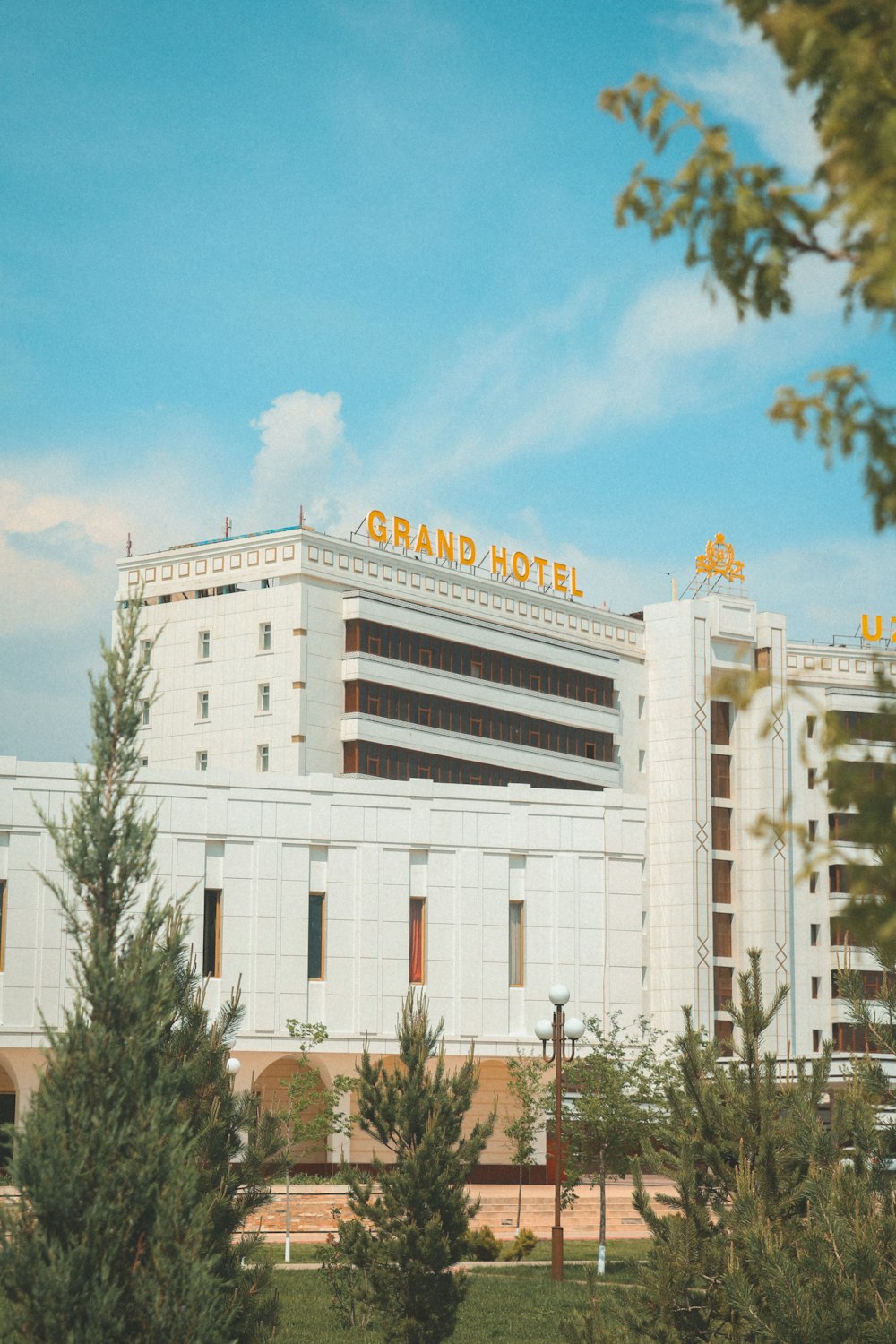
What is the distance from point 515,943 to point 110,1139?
168 ft

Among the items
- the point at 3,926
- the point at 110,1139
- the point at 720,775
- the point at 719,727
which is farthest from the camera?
the point at 719,727

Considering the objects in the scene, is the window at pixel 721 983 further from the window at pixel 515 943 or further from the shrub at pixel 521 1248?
the shrub at pixel 521 1248

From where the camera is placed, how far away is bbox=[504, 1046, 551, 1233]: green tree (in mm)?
54250

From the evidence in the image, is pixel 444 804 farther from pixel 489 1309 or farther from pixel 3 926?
pixel 489 1309

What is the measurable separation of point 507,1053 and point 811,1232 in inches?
1953

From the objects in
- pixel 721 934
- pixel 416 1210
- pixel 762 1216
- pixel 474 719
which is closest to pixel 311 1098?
pixel 474 719

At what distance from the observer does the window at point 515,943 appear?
202 ft

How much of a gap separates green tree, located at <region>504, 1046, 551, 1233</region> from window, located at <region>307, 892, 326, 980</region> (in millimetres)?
7575

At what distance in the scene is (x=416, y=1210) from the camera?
22375 mm

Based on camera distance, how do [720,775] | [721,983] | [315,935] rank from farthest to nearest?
[720,775]
[721,983]
[315,935]

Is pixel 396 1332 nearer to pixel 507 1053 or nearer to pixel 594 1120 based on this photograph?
pixel 594 1120

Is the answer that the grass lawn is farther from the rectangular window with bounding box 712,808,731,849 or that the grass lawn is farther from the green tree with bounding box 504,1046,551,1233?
the rectangular window with bounding box 712,808,731,849

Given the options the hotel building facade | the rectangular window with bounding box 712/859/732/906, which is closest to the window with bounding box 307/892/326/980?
the hotel building facade

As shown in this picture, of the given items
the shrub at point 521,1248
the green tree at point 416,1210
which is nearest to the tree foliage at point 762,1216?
the green tree at point 416,1210
